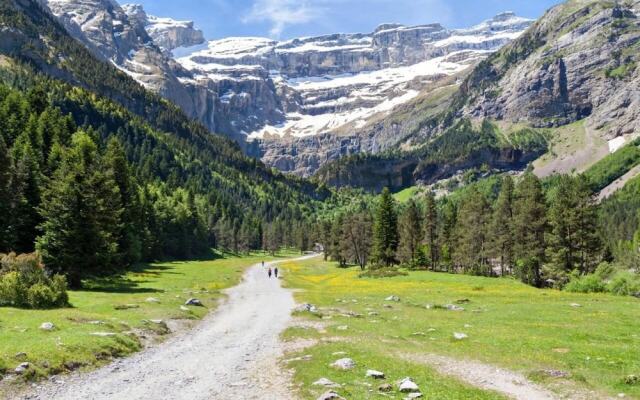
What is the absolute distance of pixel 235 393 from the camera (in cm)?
1691

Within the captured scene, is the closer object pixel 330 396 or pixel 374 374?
pixel 330 396

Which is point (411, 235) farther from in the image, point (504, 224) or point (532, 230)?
point (532, 230)

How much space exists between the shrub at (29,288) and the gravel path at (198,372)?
10015mm

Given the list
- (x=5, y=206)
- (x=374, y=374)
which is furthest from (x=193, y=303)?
(x=5, y=206)

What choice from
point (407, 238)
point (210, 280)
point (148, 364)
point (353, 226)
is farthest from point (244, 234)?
point (148, 364)

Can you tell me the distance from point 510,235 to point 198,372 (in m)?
74.3

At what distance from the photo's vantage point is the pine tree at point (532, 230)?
70.7 m

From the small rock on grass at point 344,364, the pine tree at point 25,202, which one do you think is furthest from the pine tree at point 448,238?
the small rock on grass at point 344,364

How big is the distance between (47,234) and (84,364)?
30.5m

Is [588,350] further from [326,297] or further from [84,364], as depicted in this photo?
[326,297]

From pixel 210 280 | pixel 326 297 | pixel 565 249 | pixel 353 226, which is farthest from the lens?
pixel 353 226

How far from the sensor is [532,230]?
72.4 metres

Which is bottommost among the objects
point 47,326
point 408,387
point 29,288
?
point 408,387

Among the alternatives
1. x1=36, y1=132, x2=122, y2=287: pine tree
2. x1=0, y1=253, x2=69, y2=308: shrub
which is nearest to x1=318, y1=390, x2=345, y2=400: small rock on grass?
x1=0, y1=253, x2=69, y2=308: shrub
